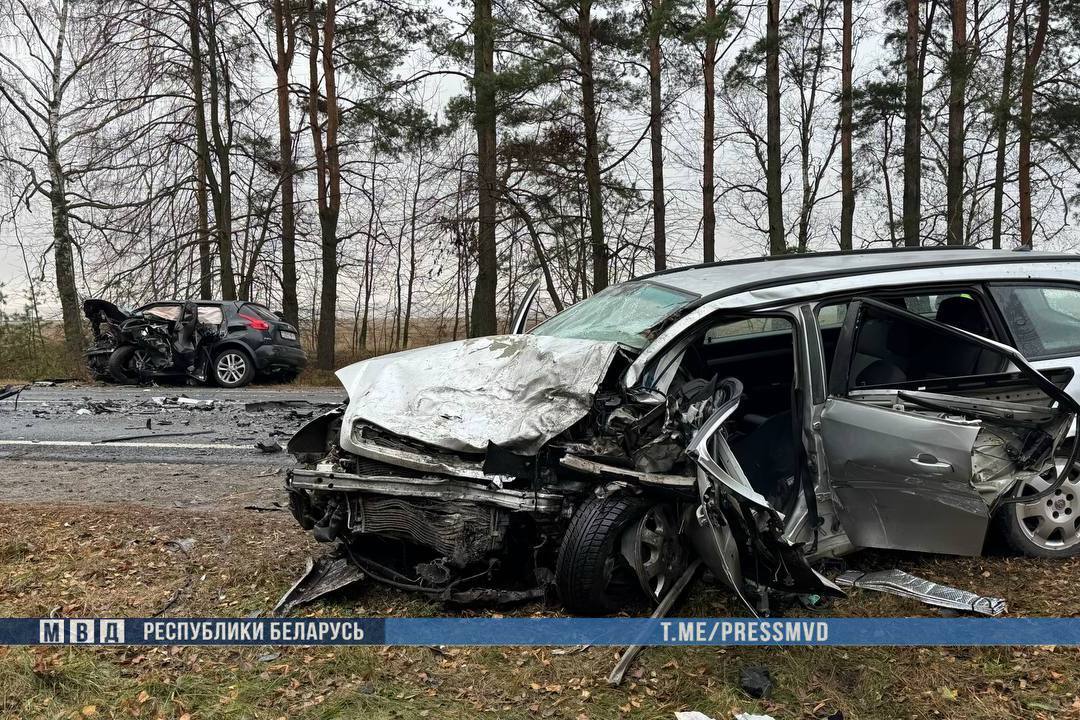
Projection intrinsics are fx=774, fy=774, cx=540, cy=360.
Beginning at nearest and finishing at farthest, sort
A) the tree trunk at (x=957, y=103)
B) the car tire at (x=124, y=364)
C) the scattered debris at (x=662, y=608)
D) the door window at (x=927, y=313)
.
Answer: the scattered debris at (x=662, y=608), the door window at (x=927, y=313), the car tire at (x=124, y=364), the tree trunk at (x=957, y=103)

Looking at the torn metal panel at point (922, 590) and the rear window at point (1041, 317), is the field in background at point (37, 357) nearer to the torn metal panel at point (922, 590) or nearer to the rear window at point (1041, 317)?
the rear window at point (1041, 317)

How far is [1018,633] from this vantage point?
10.9 ft

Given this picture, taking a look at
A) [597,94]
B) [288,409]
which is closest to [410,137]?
[597,94]

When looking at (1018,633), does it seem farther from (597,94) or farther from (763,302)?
(597,94)

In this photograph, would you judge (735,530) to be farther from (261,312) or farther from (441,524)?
(261,312)

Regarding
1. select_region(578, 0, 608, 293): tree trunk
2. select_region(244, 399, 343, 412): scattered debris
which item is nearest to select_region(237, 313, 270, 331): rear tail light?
select_region(244, 399, 343, 412): scattered debris

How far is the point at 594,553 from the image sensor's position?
3.17 meters

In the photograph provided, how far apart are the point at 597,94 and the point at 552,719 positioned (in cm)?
1504

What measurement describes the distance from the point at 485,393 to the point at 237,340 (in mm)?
10818

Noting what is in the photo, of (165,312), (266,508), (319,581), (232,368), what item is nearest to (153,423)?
(266,508)

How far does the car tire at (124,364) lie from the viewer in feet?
43.2

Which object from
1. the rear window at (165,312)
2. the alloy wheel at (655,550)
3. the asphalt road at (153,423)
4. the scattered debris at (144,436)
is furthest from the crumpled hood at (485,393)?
the rear window at (165,312)

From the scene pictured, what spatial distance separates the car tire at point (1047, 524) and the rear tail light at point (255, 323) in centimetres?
1205

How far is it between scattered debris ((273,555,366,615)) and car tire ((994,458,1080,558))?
3306 millimetres
